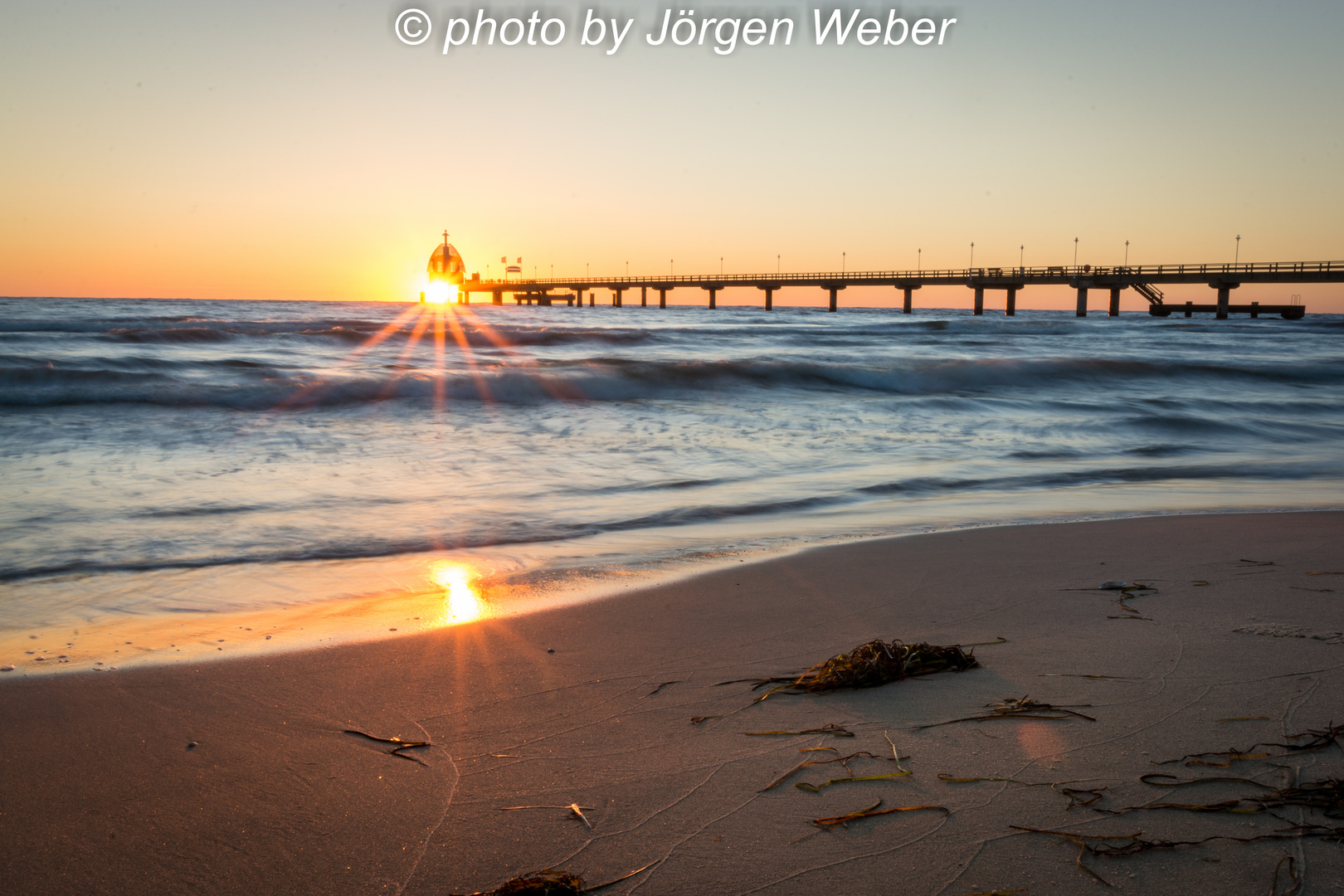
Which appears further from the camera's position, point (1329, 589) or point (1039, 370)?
point (1039, 370)

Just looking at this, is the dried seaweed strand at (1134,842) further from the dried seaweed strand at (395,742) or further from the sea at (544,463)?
the sea at (544,463)

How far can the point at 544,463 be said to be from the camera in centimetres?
814

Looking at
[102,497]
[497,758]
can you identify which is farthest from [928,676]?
[102,497]

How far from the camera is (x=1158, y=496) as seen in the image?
6.59m

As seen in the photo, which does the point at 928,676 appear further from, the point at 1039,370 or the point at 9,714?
the point at 1039,370

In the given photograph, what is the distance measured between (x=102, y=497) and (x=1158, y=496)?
7.70 metres

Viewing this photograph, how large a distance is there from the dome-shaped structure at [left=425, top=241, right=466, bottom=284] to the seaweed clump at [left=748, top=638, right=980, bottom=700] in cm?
13946

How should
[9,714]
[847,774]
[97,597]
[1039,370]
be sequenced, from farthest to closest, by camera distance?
[1039,370] < [97,597] < [9,714] < [847,774]

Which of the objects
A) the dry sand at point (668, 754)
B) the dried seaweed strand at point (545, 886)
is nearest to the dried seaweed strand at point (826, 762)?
the dry sand at point (668, 754)

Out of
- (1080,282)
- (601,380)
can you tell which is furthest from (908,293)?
(601,380)

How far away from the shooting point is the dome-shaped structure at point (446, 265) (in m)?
134

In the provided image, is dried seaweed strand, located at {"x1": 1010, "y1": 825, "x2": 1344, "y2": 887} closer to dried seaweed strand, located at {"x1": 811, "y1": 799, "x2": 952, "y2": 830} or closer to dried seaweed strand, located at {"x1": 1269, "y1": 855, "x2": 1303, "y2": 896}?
dried seaweed strand, located at {"x1": 1269, "y1": 855, "x2": 1303, "y2": 896}

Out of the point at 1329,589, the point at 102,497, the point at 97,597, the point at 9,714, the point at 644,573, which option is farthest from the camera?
the point at 102,497

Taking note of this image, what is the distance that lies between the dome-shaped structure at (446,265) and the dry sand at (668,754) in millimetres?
138755
